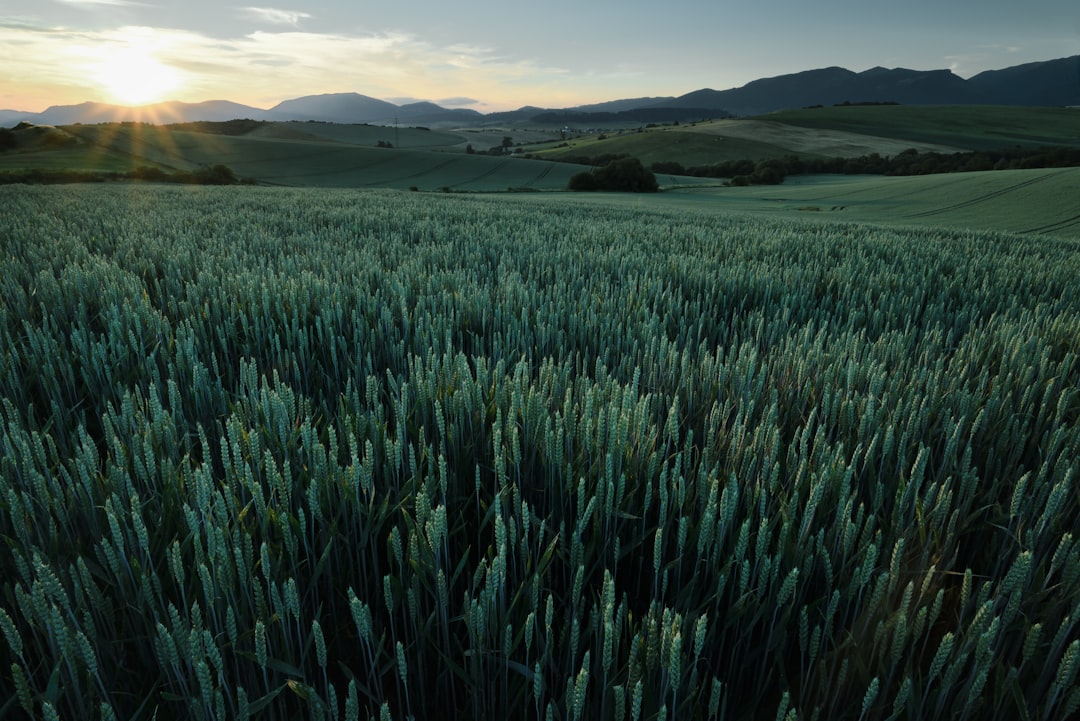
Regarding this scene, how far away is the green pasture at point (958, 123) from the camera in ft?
226

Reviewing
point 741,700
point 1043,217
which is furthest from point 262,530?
point 1043,217

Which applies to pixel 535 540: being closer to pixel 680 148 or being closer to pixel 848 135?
pixel 680 148

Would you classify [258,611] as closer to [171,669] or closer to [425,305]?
[171,669]

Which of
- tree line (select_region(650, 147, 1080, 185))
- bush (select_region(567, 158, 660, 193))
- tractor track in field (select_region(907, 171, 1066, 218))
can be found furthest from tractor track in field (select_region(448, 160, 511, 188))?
tractor track in field (select_region(907, 171, 1066, 218))

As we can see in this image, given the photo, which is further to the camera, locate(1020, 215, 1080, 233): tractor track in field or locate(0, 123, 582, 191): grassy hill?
locate(0, 123, 582, 191): grassy hill

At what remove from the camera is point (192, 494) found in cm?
97

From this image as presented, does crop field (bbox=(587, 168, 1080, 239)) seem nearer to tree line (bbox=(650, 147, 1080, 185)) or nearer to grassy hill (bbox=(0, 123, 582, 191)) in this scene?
tree line (bbox=(650, 147, 1080, 185))

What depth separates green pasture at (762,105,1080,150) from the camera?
226 feet

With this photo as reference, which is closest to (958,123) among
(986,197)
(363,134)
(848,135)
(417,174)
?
(848,135)

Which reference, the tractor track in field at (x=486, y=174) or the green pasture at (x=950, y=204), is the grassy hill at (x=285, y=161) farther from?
the green pasture at (x=950, y=204)

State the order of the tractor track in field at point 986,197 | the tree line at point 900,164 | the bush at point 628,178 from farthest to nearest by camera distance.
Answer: the bush at point 628,178
the tree line at point 900,164
the tractor track in field at point 986,197

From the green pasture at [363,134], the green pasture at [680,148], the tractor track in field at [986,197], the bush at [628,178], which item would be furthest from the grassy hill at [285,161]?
the tractor track in field at [986,197]

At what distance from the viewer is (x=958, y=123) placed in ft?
259

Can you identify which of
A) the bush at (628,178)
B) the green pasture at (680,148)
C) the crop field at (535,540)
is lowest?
the crop field at (535,540)
